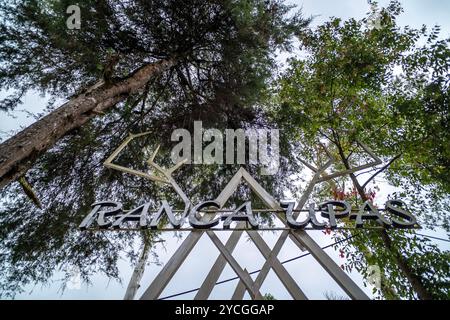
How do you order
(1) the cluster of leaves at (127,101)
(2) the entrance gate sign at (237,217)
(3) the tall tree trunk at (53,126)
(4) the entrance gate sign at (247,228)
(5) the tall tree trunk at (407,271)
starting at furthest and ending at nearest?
(1) the cluster of leaves at (127,101) → (5) the tall tree trunk at (407,271) → (3) the tall tree trunk at (53,126) → (2) the entrance gate sign at (237,217) → (4) the entrance gate sign at (247,228)

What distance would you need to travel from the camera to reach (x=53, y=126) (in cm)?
349

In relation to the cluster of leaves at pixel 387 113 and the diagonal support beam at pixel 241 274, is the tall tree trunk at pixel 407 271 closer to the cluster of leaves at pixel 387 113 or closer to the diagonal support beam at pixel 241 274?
the cluster of leaves at pixel 387 113

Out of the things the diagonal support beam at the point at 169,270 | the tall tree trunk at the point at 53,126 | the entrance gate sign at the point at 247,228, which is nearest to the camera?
the diagonal support beam at the point at 169,270

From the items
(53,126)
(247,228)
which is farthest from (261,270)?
(53,126)

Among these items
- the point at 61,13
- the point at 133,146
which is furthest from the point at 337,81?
the point at 61,13

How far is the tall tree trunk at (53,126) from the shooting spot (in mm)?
2928

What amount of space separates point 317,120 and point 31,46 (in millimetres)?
5492

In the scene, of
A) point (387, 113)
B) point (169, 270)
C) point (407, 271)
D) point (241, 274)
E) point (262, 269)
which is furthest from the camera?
point (387, 113)

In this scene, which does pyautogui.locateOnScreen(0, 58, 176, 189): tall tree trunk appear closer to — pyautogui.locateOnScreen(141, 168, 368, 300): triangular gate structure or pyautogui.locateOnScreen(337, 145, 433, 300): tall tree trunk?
pyautogui.locateOnScreen(141, 168, 368, 300): triangular gate structure

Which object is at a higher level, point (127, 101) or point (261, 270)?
point (127, 101)

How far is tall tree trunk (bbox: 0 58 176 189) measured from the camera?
293 centimetres

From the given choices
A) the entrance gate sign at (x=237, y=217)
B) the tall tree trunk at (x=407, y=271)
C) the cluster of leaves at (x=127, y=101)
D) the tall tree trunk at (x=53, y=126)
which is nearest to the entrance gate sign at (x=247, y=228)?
the entrance gate sign at (x=237, y=217)

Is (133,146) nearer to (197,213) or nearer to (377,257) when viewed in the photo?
(197,213)

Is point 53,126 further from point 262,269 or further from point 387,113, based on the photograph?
point 387,113
